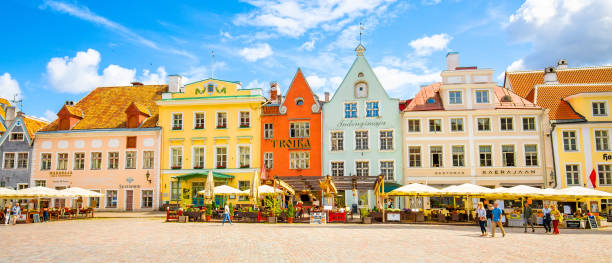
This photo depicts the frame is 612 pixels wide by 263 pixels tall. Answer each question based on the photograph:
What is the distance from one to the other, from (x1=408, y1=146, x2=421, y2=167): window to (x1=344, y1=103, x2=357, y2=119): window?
4831mm

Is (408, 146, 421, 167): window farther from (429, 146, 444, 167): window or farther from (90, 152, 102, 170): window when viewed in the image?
(90, 152, 102, 170): window

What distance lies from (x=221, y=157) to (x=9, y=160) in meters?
17.6

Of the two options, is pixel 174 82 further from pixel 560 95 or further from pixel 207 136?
pixel 560 95

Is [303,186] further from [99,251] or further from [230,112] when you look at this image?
[99,251]

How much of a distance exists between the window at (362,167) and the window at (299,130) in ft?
14.5

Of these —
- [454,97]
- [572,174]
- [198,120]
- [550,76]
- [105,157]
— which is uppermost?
[550,76]

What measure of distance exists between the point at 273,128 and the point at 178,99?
27.1ft

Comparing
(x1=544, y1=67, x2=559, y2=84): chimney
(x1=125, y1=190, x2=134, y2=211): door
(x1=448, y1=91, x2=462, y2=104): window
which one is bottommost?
(x1=125, y1=190, x2=134, y2=211): door

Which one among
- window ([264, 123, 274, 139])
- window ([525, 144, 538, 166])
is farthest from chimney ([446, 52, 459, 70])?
window ([264, 123, 274, 139])

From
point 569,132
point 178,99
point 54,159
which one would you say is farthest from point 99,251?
point 569,132

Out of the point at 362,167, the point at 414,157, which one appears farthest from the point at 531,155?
the point at 362,167

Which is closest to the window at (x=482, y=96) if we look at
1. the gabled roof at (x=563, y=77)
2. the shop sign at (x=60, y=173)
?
the gabled roof at (x=563, y=77)

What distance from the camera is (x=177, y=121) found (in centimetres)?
3862

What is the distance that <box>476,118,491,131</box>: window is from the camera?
34594 millimetres
